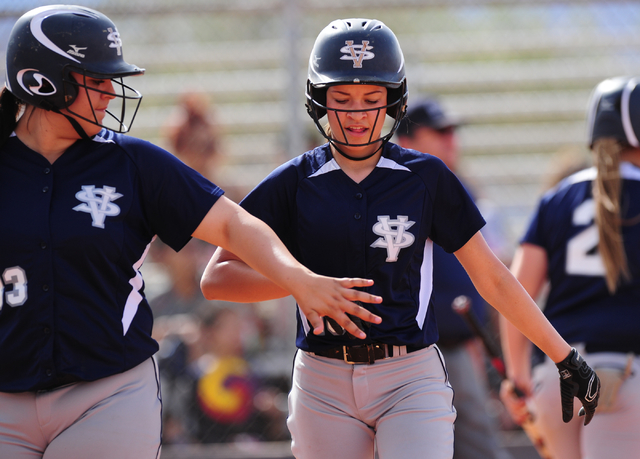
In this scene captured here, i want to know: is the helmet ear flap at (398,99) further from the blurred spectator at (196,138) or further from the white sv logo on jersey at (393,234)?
the blurred spectator at (196,138)

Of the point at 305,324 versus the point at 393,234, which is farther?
the point at 305,324

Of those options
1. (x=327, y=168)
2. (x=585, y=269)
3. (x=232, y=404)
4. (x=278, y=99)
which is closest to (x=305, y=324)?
(x=327, y=168)

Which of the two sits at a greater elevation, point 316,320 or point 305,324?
point 316,320

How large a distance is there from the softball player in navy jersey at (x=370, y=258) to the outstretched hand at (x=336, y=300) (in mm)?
342

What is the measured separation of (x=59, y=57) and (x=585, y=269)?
2271mm

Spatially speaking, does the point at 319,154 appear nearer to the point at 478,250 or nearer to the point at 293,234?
the point at 293,234

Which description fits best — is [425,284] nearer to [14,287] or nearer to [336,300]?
[336,300]

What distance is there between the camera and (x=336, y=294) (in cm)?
208

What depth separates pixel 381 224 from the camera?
2.50 m

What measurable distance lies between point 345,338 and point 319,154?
0.67 meters

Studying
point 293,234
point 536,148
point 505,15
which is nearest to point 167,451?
point 293,234

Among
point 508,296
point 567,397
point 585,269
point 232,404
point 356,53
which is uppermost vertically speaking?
point 356,53

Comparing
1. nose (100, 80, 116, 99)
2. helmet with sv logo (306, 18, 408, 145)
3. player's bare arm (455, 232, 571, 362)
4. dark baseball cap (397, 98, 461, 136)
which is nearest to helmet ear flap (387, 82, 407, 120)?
helmet with sv logo (306, 18, 408, 145)

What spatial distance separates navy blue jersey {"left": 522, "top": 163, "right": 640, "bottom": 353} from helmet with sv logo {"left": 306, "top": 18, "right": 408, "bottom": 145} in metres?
1.08
